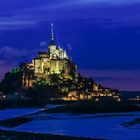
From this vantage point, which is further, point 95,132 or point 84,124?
point 84,124

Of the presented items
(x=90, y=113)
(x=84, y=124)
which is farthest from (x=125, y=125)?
(x=90, y=113)

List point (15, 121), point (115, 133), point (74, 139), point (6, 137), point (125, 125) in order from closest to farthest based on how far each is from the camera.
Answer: point (74, 139) → point (6, 137) → point (115, 133) → point (125, 125) → point (15, 121)

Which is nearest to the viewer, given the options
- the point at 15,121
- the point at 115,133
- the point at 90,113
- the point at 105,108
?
the point at 115,133

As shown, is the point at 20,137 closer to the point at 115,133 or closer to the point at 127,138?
the point at 127,138

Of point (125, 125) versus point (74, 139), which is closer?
point (74, 139)

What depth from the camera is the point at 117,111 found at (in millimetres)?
113812

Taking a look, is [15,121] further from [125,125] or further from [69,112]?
[69,112]

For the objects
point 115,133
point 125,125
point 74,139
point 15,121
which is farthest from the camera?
point 15,121

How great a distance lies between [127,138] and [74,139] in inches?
337

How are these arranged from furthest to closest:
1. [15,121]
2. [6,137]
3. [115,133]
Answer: [15,121] < [115,133] < [6,137]

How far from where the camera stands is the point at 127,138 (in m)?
55.7

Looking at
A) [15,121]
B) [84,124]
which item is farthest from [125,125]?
[15,121]

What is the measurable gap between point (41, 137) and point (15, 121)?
28682mm

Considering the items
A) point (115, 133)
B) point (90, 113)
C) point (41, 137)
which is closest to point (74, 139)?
point (41, 137)
